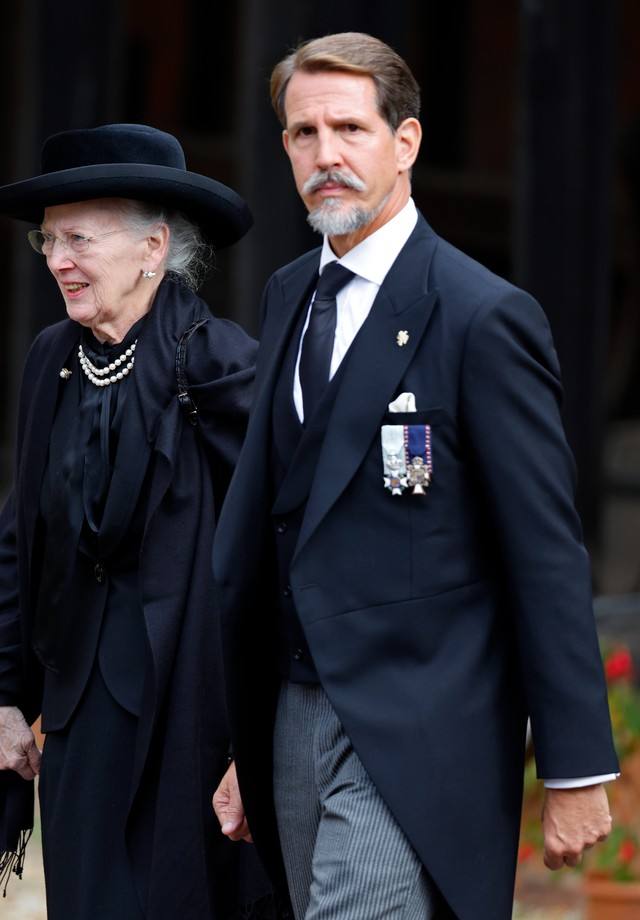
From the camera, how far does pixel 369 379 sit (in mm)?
2617

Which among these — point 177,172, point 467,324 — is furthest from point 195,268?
point 467,324

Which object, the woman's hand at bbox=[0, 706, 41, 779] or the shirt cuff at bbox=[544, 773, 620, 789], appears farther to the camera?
the woman's hand at bbox=[0, 706, 41, 779]

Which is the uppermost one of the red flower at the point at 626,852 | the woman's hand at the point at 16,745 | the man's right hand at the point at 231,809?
the woman's hand at the point at 16,745

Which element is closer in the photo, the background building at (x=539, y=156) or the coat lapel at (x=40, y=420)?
the coat lapel at (x=40, y=420)

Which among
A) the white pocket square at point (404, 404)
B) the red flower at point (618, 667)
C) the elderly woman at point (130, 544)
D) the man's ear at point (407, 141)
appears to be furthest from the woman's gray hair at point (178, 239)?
the red flower at point (618, 667)

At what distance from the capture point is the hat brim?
10.00 feet

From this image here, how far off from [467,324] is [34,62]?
458 cm

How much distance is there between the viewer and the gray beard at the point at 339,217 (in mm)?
2652

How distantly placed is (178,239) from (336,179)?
0.66 meters

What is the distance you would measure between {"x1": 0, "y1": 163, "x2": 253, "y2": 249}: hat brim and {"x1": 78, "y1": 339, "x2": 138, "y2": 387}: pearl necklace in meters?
0.28

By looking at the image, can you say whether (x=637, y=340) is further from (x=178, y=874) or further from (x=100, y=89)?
(x=178, y=874)

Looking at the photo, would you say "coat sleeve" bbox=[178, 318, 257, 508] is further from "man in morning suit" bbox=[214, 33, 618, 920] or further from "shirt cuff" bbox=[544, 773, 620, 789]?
"shirt cuff" bbox=[544, 773, 620, 789]

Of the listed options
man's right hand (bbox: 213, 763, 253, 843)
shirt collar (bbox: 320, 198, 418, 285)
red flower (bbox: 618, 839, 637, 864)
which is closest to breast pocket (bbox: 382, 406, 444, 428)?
shirt collar (bbox: 320, 198, 418, 285)

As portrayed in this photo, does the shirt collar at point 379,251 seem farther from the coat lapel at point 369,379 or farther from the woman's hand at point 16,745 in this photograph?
the woman's hand at point 16,745
